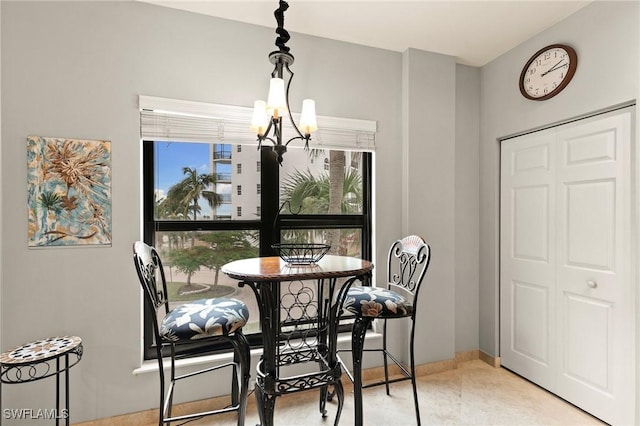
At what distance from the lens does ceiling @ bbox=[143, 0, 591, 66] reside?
211 cm

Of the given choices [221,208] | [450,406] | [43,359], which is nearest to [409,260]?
[450,406]

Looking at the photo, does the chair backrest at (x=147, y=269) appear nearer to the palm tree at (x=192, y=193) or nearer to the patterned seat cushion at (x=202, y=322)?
the patterned seat cushion at (x=202, y=322)

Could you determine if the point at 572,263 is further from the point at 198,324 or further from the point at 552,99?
the point at 198,324


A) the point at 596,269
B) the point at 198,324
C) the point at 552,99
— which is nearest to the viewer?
the point at 198,324

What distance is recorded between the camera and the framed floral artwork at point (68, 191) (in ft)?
6.08

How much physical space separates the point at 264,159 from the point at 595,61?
7.40ft

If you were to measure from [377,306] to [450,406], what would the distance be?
108cm

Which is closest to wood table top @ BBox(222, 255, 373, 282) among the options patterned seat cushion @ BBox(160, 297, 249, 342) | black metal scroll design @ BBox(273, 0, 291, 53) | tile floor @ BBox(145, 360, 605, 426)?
patterned seat cushion @ BBox(160, 297, 249, 342)

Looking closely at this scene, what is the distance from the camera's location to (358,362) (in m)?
1.75

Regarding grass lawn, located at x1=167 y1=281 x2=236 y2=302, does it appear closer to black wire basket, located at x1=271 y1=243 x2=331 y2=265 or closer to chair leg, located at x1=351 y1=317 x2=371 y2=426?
black wire basket, located at x1=271 y1=243 x2=331 y2=265

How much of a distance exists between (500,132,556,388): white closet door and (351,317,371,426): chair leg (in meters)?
1.56

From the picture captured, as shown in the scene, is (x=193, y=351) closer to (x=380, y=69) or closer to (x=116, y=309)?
(x=116, y=309)

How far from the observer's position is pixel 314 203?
262 cm

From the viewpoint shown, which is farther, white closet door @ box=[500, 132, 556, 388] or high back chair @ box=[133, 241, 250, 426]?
white closet door @ box=[500, 132, 556, 388]
